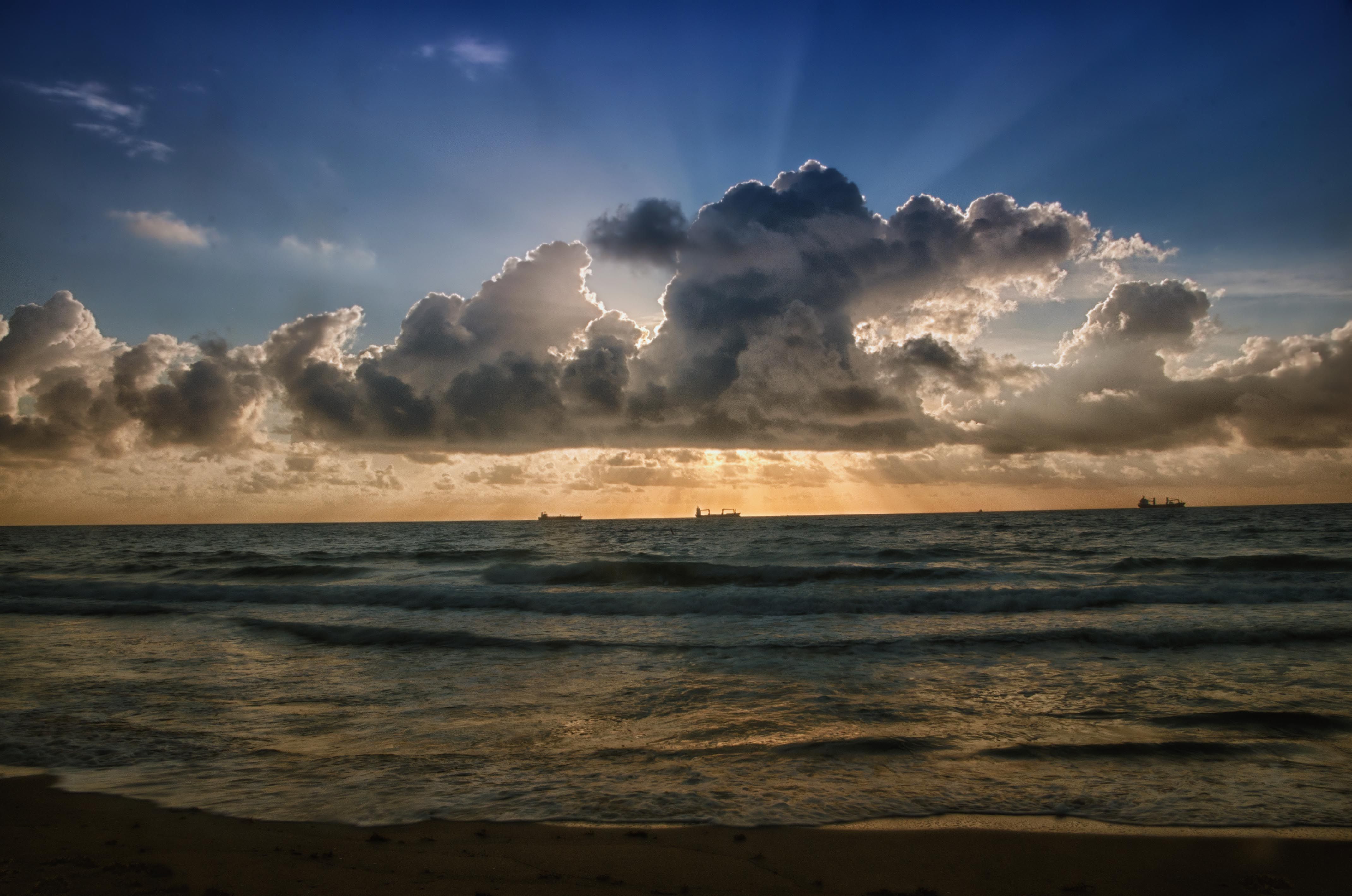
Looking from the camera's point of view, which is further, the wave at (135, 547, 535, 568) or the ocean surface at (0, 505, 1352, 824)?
the wave at (135, 547, 535, 568)

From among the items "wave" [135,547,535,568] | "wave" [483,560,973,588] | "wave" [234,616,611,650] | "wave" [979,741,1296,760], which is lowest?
"wave" [135,547,535,568]

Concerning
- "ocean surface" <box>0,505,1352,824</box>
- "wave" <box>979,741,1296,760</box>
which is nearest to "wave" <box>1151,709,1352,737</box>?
"ocean surface" <box>0,505,1352,824</box>

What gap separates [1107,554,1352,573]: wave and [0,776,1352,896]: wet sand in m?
33.3

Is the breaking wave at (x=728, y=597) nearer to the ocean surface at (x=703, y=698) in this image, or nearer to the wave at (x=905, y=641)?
the ocean surface at (x=703, y=698)

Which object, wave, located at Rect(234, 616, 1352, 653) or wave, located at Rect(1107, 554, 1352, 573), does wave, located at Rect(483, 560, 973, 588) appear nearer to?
wave, located at Rect(1107, 554, 1352, 573)

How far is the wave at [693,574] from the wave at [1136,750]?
22609 millimetres

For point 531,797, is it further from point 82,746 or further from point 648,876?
point 82,746

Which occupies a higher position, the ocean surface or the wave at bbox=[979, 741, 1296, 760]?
the wave at bbox=[979, 741, 1296, 760]

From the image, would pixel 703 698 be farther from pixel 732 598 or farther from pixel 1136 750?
pixel 732 598

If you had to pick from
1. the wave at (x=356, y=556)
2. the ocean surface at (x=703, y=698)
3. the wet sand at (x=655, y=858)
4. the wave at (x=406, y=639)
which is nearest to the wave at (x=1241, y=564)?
the ocean surface at (x=703, y=698)

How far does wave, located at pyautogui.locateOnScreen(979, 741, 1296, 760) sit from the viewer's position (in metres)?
9.04

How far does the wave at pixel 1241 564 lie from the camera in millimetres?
34688

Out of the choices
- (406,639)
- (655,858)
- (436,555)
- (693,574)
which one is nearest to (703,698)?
(655,858)

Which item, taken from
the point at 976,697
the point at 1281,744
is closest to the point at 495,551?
the point at 976,697
